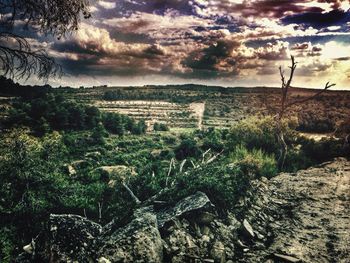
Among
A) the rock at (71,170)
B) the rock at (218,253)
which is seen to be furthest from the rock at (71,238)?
the rock at (71,170)

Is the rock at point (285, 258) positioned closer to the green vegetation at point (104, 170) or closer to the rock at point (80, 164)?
the green vegetation at point (104, 170)

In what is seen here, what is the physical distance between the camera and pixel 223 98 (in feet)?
157

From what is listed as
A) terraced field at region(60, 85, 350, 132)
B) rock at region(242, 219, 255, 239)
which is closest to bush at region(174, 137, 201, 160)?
rock at region(242, 219, 255, 239)

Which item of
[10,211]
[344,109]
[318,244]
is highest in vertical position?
[344,109]

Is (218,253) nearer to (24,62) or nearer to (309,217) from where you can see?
(309,217)

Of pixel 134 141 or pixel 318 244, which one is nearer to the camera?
pixel 318 244

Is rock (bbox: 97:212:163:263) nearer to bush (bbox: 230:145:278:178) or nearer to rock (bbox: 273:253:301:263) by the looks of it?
rock (bbox: 273:253:301:263)

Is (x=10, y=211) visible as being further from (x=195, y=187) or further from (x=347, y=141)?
(x=347, y=141)

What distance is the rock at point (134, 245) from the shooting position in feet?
22.6

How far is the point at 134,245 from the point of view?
7.08 m

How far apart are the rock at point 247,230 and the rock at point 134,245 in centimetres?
299

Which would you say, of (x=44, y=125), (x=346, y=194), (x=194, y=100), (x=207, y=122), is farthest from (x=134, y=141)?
(x=194, y=100)

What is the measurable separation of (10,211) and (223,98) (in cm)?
4162

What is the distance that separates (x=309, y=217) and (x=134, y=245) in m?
6.64
